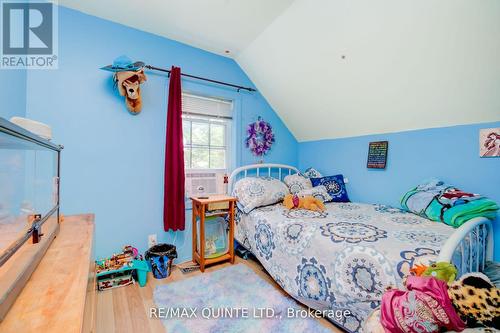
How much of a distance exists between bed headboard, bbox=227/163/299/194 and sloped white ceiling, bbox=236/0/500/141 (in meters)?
0.92

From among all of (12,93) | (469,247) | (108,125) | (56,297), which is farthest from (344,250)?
(12,93)

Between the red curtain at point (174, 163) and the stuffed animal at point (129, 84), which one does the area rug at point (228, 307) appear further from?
the stuffed animal at point (129, 84)

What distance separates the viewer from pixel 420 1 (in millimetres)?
1389

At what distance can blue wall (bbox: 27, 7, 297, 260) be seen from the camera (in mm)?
1823

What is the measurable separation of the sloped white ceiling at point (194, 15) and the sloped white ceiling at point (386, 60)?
0.60 ft

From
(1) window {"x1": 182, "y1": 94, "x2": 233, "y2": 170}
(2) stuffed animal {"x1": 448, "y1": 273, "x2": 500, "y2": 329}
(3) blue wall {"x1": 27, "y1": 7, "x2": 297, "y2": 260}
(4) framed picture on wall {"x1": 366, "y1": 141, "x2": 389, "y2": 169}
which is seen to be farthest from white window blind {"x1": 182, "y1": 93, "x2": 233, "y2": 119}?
(2) stuffed animal {"x1": 448, "y1": 273, "x2": 500, "y2": 329}

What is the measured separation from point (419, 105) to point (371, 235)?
1.33 meters

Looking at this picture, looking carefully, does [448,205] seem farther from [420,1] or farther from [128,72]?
[128,72]

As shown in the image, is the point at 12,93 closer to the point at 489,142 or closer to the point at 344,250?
the point at 344,250

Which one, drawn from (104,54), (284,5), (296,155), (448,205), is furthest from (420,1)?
(104,54)

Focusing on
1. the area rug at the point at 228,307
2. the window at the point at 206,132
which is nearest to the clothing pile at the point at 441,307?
the area rug at the point at 228,307

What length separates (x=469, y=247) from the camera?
4.05 feet

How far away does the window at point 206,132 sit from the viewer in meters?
2.51

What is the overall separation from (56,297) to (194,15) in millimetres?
2205
